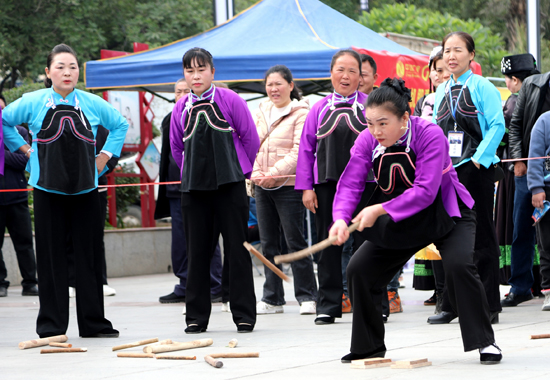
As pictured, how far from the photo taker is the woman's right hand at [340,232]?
434 centimetres

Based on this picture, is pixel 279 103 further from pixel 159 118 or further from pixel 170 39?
pixel 170 39

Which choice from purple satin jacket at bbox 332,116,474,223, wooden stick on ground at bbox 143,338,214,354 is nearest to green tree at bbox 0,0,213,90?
wooden stick on ground at bbox 143,338,214,354

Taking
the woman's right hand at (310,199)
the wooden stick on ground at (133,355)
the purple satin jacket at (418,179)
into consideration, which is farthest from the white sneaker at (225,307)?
the purple satin jacket at (418,179)

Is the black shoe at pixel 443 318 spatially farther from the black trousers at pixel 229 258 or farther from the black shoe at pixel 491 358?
the black shoe at pixel 491 358

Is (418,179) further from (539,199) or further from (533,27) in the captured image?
(533,27)

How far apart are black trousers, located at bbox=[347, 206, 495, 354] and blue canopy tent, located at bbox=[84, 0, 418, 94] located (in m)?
5.43

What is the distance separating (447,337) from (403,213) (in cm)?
151

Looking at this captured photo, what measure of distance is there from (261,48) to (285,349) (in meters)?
5.92

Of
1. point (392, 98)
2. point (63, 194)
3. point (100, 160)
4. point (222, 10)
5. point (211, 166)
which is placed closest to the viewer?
point (392, 98)

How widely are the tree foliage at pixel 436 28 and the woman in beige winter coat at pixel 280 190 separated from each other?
24572 mm

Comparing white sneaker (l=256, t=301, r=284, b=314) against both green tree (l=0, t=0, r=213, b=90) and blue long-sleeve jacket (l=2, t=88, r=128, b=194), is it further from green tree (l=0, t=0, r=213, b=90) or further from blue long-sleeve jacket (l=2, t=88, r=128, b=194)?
green tree (l=0, t=0, r=213, b=90)

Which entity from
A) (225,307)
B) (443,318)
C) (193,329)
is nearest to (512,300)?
(443,318)

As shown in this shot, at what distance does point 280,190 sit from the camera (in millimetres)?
7469

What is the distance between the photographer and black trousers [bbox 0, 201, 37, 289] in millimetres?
9891
